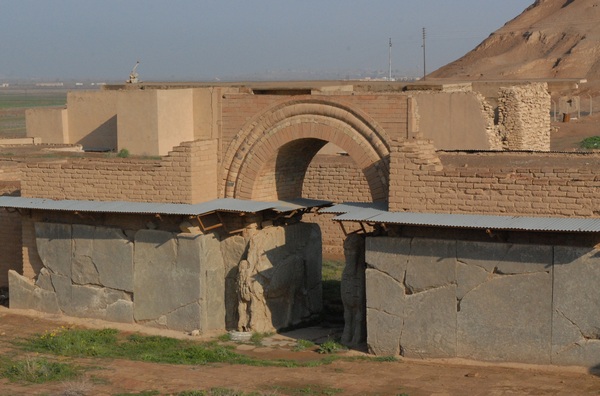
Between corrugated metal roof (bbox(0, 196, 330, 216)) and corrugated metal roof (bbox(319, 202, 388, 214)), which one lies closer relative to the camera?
corrugated metal roof (bbox(319, 202, 388, 214))

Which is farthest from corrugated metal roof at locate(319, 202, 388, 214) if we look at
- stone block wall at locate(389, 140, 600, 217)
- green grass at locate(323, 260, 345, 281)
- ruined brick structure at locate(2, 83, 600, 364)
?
green grass at locate(323, 260, 345, 281)

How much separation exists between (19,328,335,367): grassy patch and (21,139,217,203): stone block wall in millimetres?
1880

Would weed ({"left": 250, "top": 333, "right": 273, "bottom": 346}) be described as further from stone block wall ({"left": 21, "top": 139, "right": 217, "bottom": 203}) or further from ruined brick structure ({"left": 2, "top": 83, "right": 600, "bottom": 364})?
stone block wall ({"left": 21, "top": 139, "right": 217, "bottom": 203})

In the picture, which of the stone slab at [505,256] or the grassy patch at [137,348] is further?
the grassy patch at [137,348]

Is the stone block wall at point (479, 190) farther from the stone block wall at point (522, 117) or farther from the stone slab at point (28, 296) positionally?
the stone block wall at point (522, 117)

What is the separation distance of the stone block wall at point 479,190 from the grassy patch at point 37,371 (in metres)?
4.21

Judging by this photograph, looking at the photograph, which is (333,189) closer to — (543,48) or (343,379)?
(343,379)

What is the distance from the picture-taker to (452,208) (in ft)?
37.9

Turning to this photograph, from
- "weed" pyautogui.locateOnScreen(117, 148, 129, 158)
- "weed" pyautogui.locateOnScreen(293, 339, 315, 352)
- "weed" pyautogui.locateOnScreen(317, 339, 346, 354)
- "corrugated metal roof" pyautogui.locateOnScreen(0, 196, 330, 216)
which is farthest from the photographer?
"weed" pyautogui.locateOnScreen(117, 148, 129, 158)

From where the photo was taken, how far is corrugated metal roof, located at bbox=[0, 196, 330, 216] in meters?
13.0

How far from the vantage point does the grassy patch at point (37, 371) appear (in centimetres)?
1112

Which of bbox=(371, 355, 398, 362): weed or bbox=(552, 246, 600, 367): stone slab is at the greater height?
bbox=(552, 246, 600, 367): stone slab

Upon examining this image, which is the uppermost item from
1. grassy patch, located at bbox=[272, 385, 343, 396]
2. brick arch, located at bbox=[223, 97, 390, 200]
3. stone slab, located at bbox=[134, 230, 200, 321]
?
brick arch, located at bbox=[223, 97, 390, 200]

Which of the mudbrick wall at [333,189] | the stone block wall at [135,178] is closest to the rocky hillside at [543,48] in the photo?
the mudbrick wall at [333,189]
